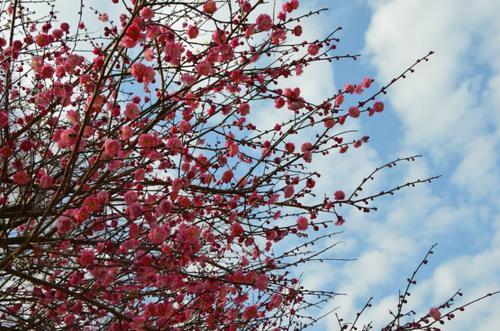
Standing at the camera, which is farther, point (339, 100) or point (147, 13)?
point (339, 100)

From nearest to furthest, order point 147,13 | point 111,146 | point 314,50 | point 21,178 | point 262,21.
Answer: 1. point 111,146
2. point 147,13
3. point 21,178
4. point 262,21
5. point 314,50

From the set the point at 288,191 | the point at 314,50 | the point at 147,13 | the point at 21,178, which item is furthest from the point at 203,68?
the point at 21,178

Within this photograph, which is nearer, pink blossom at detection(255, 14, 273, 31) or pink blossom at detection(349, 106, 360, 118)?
pink blossom at detection(255, 14, 273, 31)

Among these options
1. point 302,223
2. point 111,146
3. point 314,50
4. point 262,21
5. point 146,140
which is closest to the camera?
point 111,146

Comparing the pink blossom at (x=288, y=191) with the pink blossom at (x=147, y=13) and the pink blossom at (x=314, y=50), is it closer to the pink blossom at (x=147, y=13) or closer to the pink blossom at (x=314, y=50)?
the pink blossom at (x=314, y=50)

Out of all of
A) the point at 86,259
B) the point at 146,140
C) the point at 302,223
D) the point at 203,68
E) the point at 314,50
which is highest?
the point at 314,50

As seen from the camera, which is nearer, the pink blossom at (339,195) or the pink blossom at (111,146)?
the pink blossom at (111,146)

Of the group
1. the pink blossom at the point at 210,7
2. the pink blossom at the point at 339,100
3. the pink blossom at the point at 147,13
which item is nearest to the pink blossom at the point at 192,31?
the pink blossom at the point at 210,7

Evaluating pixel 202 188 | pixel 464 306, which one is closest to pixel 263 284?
pixel 202 188

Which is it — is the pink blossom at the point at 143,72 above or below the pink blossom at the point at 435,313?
above

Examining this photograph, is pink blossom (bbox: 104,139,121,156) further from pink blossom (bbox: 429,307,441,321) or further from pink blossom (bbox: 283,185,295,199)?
pink blossom (bbox: 429,307,441,321)

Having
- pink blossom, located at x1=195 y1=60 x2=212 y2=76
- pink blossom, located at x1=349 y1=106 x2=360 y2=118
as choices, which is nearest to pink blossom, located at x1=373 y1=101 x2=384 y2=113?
pink blossom, located at x1=349 y1=106 x2=360 y2=118

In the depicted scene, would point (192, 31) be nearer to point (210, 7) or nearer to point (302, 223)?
point (210, 7)

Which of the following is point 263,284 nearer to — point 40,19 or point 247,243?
point 247,243
